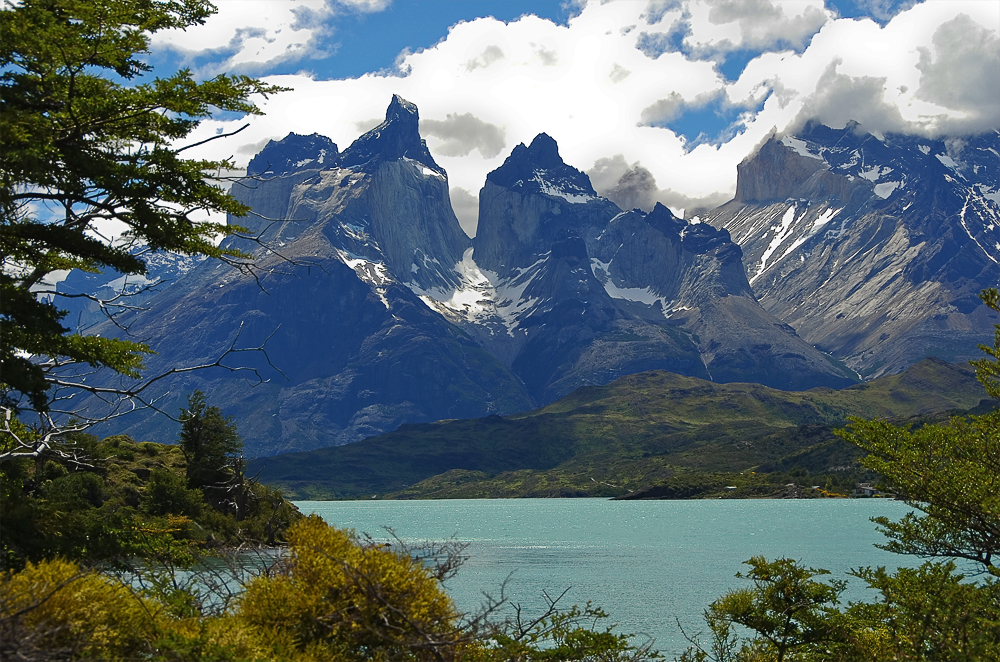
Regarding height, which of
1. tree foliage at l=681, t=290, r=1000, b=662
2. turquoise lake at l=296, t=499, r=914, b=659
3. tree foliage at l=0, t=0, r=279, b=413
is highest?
tree foliage at l=0, t=0, r=279, b=413

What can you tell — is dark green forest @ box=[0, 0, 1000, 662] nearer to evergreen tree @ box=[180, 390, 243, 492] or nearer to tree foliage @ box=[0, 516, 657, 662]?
tree foliage @ box=[0, 516, 657, 662]

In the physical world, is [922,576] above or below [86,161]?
below

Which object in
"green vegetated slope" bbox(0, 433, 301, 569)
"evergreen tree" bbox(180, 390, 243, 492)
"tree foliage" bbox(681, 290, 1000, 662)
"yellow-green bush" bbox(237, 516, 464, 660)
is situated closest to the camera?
"yellow-green bush" bbox(237, 516, 464, 660)

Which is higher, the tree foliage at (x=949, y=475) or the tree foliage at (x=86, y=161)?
the tree foliage at (x=86, y=161)

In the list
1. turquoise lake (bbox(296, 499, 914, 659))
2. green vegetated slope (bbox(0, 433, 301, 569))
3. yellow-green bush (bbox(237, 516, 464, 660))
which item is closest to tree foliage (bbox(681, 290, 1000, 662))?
yellow-green bush (bbox(237, 516, 464, 660))

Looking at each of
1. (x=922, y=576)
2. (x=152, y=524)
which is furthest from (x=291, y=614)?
(x=922, y=576)

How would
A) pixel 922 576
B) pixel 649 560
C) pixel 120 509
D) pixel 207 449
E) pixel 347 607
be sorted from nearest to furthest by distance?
pixel 347 607 → pixel 922 576 → pixel 120 509 → pixel 207 449 → pixel 649 560

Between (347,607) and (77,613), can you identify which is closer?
(77,613)

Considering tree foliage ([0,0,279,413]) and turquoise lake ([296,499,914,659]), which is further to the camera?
turquoise lake ([296,499,914,659])

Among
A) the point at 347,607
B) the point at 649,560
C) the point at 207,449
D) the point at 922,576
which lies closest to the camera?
the point at 347,607

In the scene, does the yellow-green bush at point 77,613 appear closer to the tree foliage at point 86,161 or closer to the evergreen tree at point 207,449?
the tree foliage at point 86,161

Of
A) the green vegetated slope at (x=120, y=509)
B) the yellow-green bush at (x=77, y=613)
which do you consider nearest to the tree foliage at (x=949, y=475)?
the green vegetated slope at (x=120, y=509)

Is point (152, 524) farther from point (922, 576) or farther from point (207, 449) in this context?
point (207, 449)

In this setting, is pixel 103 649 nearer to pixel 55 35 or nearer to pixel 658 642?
pixel 55 35
